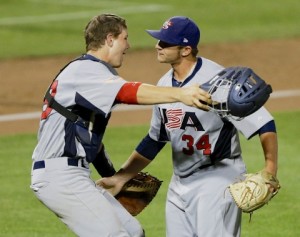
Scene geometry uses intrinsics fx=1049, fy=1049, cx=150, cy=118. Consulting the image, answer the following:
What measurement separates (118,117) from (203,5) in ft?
29.0

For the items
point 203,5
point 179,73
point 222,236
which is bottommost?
point 203,5

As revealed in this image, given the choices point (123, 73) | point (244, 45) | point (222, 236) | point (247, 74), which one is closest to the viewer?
point (247, 74)

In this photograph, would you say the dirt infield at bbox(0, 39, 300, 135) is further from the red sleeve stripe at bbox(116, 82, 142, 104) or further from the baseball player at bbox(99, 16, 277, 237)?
the red sleeve stripe at bbox(116, 82, 142, 104)

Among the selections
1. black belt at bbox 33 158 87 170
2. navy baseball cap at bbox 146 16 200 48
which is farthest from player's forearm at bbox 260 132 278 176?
black belt at bbox 33 158 87 170

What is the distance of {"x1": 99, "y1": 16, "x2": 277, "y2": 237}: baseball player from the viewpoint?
7.46 meters

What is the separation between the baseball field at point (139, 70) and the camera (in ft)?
33.5

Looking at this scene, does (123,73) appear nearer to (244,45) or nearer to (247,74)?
(244,45)

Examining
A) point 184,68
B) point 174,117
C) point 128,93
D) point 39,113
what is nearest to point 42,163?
point 128,93

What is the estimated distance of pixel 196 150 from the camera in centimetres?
750

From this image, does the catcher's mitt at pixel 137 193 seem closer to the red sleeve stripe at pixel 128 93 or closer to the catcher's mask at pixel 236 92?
the red sleeve stripe at pixel 128 93

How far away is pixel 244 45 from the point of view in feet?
59.8

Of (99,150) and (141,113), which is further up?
(99,150)

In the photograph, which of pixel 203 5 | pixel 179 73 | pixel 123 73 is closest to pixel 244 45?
pixel 123 73

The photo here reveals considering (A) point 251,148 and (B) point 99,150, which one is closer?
(B) point 99,150
